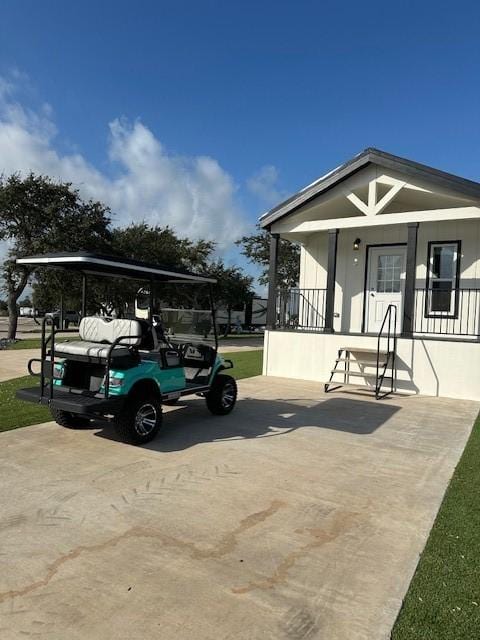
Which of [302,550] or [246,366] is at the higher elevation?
[246,366]

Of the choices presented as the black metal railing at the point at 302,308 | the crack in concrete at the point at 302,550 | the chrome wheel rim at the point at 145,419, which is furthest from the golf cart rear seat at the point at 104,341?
the black metal railing at the point at 302,308

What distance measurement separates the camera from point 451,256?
394 inches

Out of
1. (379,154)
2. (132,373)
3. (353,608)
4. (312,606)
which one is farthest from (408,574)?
(379,154)

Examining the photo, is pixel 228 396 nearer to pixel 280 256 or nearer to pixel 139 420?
pixel 139 420

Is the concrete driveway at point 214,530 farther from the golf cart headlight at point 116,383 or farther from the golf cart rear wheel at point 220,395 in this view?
the golf cart headlight at point 116,383

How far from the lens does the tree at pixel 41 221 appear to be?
61.9 ft

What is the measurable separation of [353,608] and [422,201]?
9589mm

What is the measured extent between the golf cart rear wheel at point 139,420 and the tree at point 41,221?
15503mm

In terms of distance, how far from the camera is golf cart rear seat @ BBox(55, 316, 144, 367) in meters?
4.79

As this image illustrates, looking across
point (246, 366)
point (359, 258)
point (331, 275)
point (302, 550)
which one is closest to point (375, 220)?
point (331, 275)

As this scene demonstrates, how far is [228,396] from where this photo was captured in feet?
21.6

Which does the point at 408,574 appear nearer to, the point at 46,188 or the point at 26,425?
the point at 26,425

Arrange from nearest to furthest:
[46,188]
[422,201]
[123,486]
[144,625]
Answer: [144,625], [123,486], [422,201], [46,188]

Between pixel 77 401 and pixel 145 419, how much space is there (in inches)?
31.0
